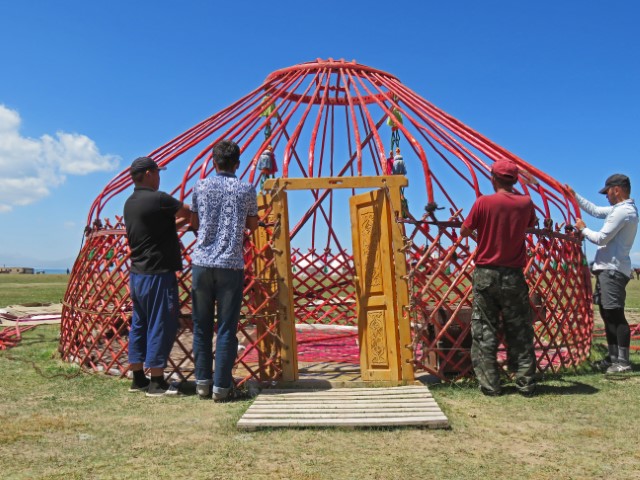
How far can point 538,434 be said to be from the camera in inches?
101

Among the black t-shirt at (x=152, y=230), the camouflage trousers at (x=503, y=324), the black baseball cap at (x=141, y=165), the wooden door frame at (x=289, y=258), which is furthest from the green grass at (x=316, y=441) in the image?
the black baseball cap at (x=141, y=165)

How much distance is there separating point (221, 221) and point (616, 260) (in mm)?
2645

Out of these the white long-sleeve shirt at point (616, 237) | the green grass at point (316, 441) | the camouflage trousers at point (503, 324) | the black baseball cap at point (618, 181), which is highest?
the black baseball cap at point (618, 181)

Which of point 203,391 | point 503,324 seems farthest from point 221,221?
point 503,324

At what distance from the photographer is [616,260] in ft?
12.6

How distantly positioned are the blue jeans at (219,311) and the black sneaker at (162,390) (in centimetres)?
33

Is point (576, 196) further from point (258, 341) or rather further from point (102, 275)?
point (102, 275)

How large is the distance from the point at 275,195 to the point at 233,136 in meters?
1.19

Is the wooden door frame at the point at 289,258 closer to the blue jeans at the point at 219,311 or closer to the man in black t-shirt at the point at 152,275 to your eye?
the blue jeans at the point at 219,311

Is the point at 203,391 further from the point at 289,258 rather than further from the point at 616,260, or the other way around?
the point at 616,260

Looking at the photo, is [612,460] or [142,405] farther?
[142,405]

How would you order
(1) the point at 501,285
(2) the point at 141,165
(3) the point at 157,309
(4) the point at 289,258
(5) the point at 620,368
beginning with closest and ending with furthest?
(1) the point at 501,285, (3) the point at 157,309, (2) the point at 141,165, (4) the point at 289,258, (5) the point at 620,368

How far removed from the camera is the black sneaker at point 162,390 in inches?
132

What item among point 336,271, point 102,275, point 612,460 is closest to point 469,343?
point 612,460
